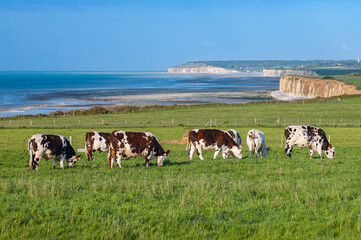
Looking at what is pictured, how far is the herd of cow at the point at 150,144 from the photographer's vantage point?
2020 centimetres

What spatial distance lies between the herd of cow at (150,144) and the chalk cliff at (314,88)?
104180mm

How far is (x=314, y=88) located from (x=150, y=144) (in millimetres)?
145469

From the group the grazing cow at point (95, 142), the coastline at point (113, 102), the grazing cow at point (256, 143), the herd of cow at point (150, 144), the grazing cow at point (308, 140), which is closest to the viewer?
the herd of cow at point (150, 144)

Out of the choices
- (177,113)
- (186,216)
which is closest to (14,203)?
(186,216)

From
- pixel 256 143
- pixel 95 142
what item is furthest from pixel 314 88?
pixel 95 142

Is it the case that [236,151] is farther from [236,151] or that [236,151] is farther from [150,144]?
[150,144]

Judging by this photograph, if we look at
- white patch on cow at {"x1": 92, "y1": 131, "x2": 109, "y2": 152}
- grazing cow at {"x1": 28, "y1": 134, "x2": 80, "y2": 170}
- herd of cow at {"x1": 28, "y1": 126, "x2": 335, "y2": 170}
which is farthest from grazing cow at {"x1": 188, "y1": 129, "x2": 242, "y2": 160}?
grazing cow at {"x1": 28, "y1": 134, "x2": 80, "y2": 170}

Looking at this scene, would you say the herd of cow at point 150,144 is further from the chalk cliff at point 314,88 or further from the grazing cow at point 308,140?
the chalk cliff at point 314,88

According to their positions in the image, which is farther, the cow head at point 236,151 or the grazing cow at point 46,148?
the cow head at point 236,151

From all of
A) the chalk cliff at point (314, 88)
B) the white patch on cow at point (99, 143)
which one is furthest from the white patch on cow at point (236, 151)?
the chalk cliff at point (314, 88)

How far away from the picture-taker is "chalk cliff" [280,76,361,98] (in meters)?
133

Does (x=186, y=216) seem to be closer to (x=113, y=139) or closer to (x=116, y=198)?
(x=116, y=198)

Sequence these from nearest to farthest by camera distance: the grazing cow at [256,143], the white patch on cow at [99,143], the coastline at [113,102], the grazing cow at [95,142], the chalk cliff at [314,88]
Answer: the grazing cow at [256,143], the grazing cow at [95,142], the white patch on cow at [99,143], the coastline at [113,102], the chalk cliff at [314,88]

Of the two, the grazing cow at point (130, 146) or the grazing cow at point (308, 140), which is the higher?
the grazing cow at point (130, 146)
